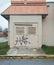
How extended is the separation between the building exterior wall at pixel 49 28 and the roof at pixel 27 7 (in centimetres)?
127

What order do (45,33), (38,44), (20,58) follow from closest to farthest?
(20,58), (38,44), (45,33)

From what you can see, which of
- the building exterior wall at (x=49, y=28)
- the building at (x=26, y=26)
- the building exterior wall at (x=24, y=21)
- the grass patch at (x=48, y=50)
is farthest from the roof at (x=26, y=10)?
the grass patch at (x=48, y=50)

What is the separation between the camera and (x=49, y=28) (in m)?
31.0

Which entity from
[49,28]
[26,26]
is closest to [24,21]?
[26,26]

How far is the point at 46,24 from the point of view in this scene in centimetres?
3100

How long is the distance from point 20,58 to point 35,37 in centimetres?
789

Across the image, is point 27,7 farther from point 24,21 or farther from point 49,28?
point 49,28

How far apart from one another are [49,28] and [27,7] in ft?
10.3

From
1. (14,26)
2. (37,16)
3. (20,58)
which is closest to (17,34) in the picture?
(14,26)

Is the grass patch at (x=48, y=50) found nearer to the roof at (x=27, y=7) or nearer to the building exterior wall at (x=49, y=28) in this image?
the building exterior wall at (x=49, y=28)

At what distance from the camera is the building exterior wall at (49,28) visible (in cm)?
3086

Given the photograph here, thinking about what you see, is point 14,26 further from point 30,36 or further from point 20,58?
point 20,58

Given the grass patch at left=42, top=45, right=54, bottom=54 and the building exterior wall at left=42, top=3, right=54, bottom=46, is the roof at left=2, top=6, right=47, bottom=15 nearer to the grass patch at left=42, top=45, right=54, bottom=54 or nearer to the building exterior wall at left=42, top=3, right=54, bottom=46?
the building exterior wall at left=42, top=3, right=54, bottom=46

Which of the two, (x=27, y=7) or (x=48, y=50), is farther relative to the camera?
(x=27, y=7)
